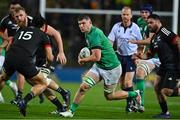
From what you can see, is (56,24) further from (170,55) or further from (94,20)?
(170,55)

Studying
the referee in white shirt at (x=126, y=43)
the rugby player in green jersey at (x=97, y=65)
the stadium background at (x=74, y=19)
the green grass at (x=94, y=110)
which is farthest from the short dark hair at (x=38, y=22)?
the stadium background at (x=74, y=19)

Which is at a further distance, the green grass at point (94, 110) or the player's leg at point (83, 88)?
the green grass at point (94, 110)

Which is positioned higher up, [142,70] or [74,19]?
[142,70]

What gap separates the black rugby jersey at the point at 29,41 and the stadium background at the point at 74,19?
499 inches

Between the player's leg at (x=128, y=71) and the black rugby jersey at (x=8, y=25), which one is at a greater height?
the black rugby jersey at (x=8, y=25)

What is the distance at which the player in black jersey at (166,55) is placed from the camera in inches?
565

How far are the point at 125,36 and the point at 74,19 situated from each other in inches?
427

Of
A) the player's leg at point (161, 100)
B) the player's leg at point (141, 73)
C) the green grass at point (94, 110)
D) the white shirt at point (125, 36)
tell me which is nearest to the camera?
the green grass at point (94, 110)

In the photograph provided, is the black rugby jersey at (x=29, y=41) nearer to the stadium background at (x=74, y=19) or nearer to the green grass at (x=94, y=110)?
the green grass at (x=94, y=110)

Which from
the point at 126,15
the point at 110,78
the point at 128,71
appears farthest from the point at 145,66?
the point at 110,78

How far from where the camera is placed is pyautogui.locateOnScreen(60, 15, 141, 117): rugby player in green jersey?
14.2m

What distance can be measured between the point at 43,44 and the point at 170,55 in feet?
7.99

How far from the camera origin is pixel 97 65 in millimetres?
14648

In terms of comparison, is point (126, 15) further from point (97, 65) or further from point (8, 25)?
point (8, 25)
